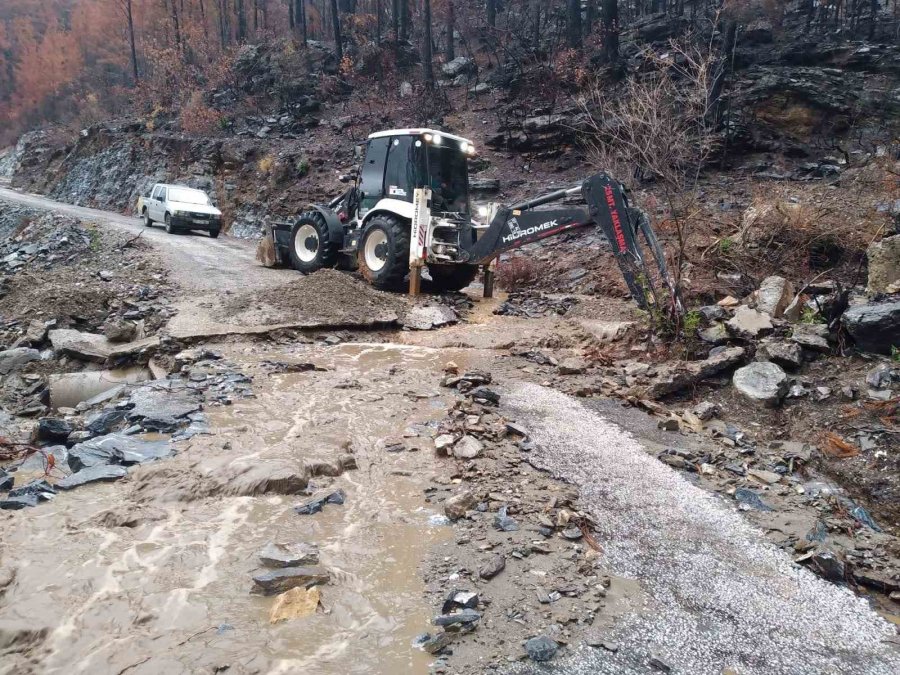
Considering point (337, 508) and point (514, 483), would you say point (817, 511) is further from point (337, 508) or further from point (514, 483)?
point (337, 508)

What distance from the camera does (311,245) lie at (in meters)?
12.1

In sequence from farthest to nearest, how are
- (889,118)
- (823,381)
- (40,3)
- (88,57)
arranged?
(40,3), (88,57), (889,118), (823,381)

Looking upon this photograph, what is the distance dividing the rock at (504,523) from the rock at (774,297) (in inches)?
184

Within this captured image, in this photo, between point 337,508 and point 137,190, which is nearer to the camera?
point 337,508

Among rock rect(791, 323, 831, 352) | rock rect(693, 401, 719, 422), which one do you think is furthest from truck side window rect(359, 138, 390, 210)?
rock rect(791, 323, 831, 352)

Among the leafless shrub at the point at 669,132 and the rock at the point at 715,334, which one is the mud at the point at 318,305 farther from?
the rock at the point at 715,334

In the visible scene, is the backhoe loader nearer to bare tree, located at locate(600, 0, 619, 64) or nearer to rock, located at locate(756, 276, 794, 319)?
rock, located at locate(756, 276, 794, 319)

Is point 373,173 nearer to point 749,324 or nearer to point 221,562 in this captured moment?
point 749,324

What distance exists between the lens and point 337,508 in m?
4.02

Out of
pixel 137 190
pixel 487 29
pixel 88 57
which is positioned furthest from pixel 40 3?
pixel 487 29

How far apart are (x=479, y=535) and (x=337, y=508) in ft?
3.21

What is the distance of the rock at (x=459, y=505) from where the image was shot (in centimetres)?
384

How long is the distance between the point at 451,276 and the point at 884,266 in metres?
6.74

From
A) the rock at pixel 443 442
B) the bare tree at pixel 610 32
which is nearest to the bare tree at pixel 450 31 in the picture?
the bare tree at pixel 610 32
